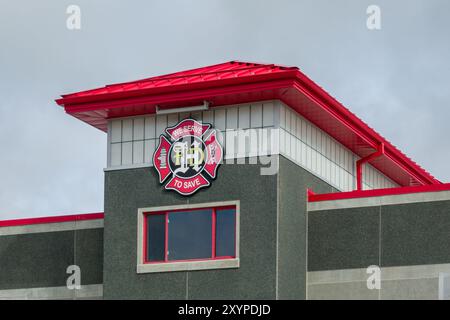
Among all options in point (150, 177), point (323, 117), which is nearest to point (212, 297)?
point (150, 177)

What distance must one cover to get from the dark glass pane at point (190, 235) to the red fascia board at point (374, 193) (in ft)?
9.68

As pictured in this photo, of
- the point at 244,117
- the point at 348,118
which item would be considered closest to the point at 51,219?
the point at 244,117

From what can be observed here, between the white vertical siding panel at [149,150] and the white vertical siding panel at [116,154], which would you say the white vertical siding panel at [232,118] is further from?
the white vertical siding panel at [116,154]

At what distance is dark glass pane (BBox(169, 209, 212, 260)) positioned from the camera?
2898 cm

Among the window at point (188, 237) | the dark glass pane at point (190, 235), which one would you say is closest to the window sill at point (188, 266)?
the window at point (188, 237)

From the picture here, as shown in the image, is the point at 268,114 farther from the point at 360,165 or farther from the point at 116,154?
the point at 360,165

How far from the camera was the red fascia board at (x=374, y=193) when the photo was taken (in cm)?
2919

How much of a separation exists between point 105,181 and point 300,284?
17.7 feet

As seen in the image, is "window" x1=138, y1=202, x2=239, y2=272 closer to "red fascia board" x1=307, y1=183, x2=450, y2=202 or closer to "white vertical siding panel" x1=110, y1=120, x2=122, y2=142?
"white vertical siding panel" x1=110, y1=120, x2=122, y2=142

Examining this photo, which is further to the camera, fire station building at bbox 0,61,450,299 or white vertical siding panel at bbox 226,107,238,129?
white vertical siding panel at bbox 226,107,238,129

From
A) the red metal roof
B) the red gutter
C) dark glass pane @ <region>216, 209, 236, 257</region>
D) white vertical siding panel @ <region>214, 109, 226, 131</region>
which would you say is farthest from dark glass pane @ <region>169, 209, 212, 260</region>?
the red gutter

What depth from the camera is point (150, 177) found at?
29.8 metres

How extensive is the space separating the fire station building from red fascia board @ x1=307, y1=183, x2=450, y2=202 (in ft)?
0.10

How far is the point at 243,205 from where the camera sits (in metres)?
28.7
